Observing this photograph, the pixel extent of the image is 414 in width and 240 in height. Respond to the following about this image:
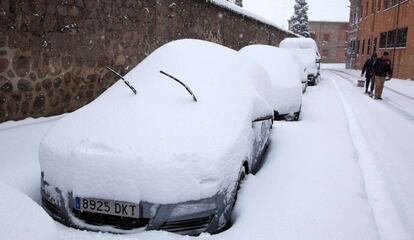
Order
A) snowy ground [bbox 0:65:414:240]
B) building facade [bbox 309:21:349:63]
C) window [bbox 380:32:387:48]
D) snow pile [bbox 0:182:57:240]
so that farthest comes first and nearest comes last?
1. building facade [bbox 309:21:349:63]
2. window [bbox 380:32:387:48]
3. snowy ground [bbox 0:65:414:240]
4. snow pile [bbox 0:182:57:240]

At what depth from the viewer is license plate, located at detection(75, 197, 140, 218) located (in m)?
3.00


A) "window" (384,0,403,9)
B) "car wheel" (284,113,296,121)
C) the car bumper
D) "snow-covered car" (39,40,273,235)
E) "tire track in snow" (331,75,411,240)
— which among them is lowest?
"tire track in snow" (331,75,411,240)

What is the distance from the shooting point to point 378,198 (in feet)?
14.0

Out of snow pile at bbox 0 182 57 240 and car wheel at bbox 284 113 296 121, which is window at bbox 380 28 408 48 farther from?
snow pile at bbox 0 182 57 240

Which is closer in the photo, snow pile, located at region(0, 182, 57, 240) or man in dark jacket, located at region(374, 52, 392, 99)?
snow pile, located at region(0, 182, 57, 240)

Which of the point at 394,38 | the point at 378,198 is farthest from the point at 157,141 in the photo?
the point at 394,38

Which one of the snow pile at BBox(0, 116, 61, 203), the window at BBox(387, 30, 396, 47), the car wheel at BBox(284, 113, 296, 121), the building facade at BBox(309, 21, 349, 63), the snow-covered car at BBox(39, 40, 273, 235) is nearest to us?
the snow-covered car at BBox(39, 40, 273, 235)

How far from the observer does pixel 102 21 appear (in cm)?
794

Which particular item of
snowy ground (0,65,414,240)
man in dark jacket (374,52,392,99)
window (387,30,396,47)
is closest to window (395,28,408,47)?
window (387,30,396,47)

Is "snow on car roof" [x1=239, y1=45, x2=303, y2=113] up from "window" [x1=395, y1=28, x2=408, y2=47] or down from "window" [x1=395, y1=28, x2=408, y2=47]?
down

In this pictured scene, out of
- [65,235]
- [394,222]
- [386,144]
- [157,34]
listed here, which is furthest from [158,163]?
[157,34]

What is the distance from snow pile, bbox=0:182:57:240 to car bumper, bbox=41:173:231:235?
3.75 ft

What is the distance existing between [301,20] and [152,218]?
61.0 m

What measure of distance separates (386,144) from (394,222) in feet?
10.5
